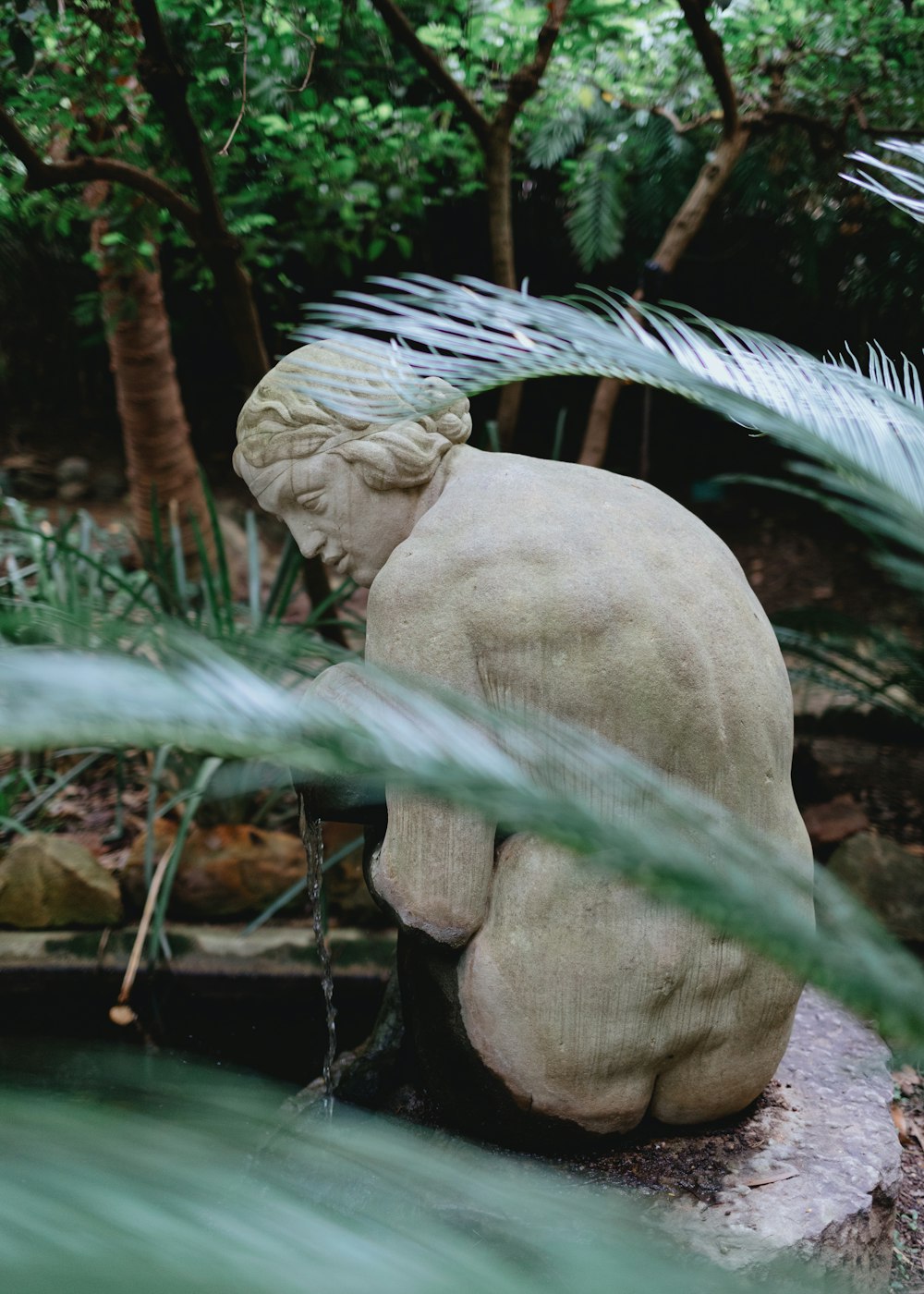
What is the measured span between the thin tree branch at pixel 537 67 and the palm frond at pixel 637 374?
1.78m

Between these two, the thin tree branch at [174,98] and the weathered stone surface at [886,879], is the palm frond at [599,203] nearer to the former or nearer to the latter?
the thin tree branch at [174,98]

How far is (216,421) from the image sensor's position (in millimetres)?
6500

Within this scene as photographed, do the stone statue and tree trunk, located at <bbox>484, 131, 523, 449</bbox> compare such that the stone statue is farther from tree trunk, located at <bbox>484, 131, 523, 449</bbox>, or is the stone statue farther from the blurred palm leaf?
tree trunk, located at <bbox>484, 131, 523, 449</bbox>

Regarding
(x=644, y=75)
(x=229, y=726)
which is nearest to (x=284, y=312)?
(x=644, y=75)

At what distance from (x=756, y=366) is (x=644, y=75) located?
114 inches

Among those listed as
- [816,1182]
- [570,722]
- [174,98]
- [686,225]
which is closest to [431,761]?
[570,722]

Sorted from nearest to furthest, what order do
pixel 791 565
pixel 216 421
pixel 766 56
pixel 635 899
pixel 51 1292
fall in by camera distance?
pixel 51 1292 → pixel 635 899 → pixel 766 56 → pixel 791 565 → pixel 216 421

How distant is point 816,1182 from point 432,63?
2.81 metres

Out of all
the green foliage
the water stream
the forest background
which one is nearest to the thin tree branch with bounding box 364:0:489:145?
the forest background

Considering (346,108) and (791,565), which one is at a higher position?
(346,108)

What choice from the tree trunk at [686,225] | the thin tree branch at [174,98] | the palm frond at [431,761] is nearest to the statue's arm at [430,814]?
the palm frond at [431,761]

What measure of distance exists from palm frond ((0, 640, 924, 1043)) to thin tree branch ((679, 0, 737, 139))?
2966 millimetres

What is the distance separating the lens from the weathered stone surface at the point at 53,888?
3.20m

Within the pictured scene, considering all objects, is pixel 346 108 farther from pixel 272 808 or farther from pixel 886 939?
pixel 886 939
